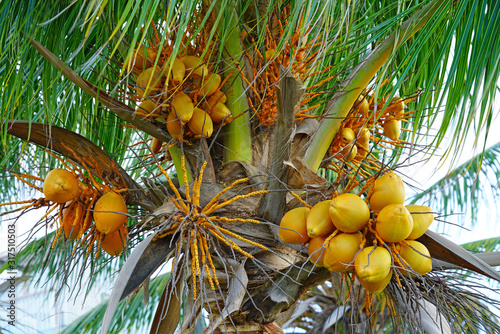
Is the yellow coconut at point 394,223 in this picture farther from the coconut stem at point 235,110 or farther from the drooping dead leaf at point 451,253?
the coconut stem at point 235,110

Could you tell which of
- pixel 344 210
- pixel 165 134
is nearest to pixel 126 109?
pixel 165 134

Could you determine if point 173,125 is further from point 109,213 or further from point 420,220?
point 420,220

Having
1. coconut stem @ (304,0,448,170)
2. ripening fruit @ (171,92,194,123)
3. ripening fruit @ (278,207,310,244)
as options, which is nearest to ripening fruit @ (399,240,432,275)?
Answer: ripening fruit @ (278,207,310,244)

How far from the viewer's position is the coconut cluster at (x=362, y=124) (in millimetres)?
1506

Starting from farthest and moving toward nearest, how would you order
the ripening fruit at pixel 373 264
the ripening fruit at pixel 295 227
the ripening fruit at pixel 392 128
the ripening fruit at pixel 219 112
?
1. the ripening fruit at pixel 392 128
2. the ripening fruit at pixel 219 112
3. the ripening fruit at pixel 295 227
4. the ripening fruit at pixel 373 264

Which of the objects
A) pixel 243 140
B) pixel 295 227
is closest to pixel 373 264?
pixel 295 227

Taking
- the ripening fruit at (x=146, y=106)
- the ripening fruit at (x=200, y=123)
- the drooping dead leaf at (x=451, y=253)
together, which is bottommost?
the drooping dead leaf at (x=451, y=253)

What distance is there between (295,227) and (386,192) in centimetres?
23

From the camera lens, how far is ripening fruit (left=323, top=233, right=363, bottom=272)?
1.09m

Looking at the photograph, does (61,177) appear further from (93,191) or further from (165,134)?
(165,134)

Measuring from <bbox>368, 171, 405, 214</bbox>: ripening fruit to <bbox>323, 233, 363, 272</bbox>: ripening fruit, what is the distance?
9 centimetres

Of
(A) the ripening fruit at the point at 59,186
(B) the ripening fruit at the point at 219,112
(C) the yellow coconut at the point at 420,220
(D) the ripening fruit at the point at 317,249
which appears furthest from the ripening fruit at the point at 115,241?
(C) the yellow coconut at the point at 420,220

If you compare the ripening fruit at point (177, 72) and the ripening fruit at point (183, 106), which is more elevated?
the ripening fruit at point (177, 72)

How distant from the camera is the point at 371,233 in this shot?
3.68ft
